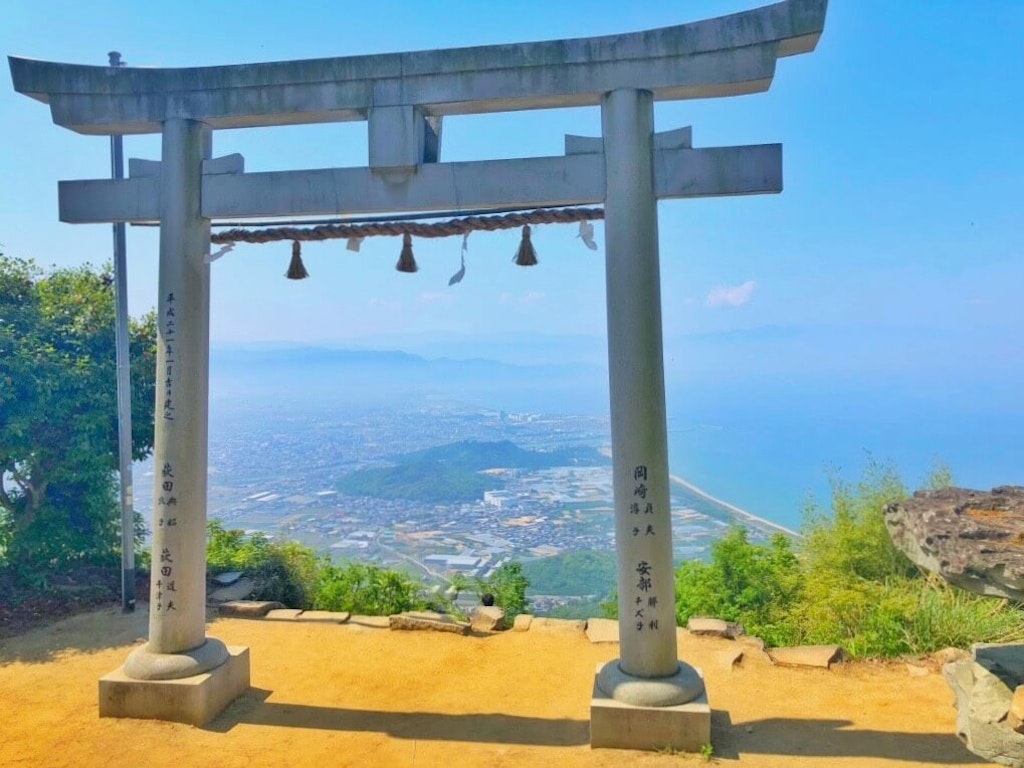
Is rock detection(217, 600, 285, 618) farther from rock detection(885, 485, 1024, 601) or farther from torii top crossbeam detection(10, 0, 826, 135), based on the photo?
rock detection(885, 485, 1024, 601)

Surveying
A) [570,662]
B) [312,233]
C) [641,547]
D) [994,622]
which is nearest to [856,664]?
[994,622]

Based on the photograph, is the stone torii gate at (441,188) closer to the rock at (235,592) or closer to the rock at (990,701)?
the rock at (990,701)

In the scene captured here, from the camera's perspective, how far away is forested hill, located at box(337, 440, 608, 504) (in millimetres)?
18281

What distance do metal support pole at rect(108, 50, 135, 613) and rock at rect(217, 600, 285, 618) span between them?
0.98m

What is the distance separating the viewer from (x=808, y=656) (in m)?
5.86

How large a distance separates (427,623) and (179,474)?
10.1 ft

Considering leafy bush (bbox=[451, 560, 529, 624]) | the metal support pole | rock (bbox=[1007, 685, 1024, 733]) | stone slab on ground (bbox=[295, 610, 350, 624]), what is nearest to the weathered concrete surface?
the metal support pole

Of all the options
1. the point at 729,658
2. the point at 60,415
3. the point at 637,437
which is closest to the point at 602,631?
the point at 729,658

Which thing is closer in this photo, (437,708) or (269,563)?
(437,708)

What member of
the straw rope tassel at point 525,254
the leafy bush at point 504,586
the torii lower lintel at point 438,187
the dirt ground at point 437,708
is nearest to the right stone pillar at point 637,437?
the torii lower lintel at point 438,187

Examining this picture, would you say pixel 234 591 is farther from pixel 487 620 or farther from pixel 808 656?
pixel 808 656

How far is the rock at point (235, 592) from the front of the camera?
7.66m

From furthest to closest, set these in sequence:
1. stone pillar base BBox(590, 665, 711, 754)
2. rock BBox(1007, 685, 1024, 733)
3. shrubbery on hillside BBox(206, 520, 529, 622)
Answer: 1. shrubbery on hillside BBox(206, 520, 529, 622)
2. stone pillar base BBox(590, 665, 711, 754)
3. rock BBox(1007, 685, 1024, 733)

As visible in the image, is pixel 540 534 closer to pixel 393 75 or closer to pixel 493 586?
pixel 493 586
